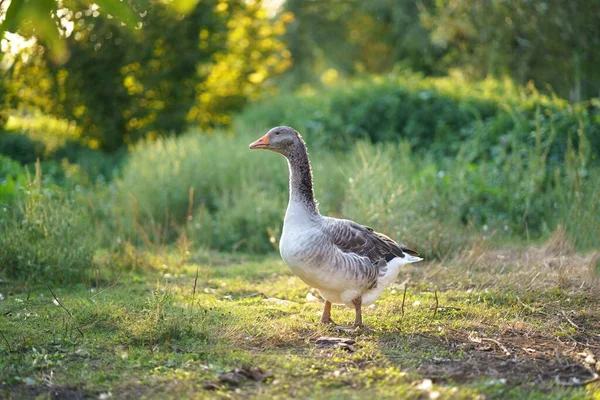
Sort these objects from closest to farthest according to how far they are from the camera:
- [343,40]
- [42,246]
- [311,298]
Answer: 1. [311,298]
2. [42,246]
3. [343,40]

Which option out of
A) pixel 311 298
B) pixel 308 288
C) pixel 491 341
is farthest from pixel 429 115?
pixel 491 341

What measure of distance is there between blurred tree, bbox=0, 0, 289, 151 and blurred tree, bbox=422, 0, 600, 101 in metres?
4.87

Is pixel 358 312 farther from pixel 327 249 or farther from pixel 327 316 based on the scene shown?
pixel 327 249

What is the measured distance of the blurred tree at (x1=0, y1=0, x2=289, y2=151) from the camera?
51.1ft

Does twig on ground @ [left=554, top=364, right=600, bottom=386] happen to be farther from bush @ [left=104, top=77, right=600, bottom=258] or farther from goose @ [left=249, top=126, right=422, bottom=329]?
bush @ [left=104, top=77, right=600, bottom=258]

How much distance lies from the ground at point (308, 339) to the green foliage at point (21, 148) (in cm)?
841

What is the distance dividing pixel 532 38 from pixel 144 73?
27.4 feet

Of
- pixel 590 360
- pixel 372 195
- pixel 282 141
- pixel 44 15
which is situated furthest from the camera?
pixel 372 195

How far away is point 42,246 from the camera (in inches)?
307

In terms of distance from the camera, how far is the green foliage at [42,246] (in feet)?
25.3

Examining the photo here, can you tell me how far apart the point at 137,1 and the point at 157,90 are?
14540 millimetres

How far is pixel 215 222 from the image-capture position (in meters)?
11.0

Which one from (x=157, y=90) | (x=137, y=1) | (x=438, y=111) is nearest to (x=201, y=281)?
(x=137, y=1)

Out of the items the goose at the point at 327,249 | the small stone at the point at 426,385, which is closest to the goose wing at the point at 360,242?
the goose at the point at 327,249
